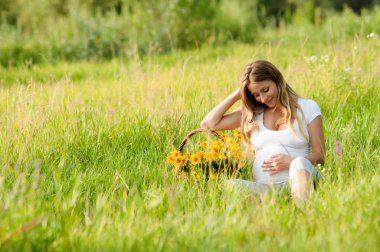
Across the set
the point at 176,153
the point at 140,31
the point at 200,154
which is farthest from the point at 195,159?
the point at 140,31

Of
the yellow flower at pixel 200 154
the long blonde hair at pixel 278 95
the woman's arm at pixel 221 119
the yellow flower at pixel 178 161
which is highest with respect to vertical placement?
the long blonde hair at pixel 278 95

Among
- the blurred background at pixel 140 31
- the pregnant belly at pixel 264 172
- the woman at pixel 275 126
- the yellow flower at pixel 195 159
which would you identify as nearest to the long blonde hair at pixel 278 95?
the woman at pixel 275 126

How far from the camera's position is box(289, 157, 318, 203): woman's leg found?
11.7 ft

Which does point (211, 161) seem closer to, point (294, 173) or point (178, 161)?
point (178, 161)

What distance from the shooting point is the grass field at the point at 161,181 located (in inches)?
112

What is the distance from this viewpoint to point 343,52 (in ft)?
23.1

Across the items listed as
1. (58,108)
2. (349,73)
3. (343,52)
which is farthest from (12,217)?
(343,52)

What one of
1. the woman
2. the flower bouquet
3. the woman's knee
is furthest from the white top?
the woman's knee

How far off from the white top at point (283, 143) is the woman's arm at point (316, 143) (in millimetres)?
34

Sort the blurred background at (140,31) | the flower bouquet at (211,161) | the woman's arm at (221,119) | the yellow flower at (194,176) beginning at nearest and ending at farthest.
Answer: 1. the yellow flower at (194,176)
2. the flower bouquet at (211,161)
3. the woman's arm at (221,119)
4. the blurred background at (140,31)

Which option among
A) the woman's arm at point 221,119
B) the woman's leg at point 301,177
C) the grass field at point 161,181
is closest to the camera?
the grass field at point 161,181

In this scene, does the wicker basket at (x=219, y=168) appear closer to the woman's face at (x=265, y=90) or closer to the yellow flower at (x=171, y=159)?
A: the yellow flower at (x=171, y=159)

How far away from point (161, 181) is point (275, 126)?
87 cm

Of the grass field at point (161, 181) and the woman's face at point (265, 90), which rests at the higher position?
the woman's face at point (265, 90)
